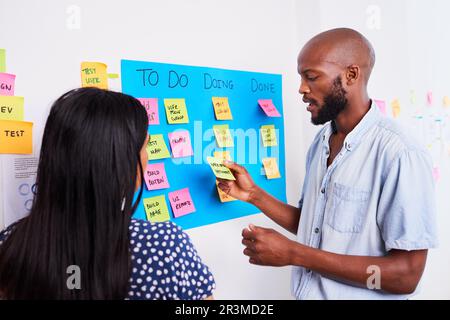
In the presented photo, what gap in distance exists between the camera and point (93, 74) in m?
1.04

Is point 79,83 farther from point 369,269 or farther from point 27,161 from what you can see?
point 369,269

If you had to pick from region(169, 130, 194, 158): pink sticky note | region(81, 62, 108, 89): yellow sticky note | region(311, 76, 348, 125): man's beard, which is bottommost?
region(169, 130, 194, 158): pink sticky note

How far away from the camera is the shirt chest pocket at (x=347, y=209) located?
3.57ft

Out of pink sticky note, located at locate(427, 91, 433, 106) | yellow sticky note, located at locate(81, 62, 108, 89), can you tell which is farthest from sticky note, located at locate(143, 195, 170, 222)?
pink sticky note, located at locate(427, 91, 433, 106)

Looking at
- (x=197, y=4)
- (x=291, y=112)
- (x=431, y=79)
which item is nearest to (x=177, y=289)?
(x=197, y=4)

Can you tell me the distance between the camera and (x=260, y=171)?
1.52 metres

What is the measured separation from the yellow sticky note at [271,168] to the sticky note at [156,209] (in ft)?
1.64

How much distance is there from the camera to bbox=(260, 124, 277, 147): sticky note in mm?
1536

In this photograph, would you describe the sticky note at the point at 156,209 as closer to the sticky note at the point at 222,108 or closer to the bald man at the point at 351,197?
the bald man at the point at 351,197

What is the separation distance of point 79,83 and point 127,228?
1.63 ft

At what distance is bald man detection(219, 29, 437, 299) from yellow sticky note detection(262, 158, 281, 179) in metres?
0.23

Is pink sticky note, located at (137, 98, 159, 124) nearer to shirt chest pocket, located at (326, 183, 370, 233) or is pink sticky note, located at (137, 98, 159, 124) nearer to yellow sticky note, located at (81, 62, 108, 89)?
yellow sticky note, located at (81, 62, 108, 89)

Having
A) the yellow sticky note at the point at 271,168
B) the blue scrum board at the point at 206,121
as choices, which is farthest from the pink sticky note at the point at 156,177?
the yellow sticky note at the point at 271,168

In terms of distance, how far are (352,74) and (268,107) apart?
422 millimetres
